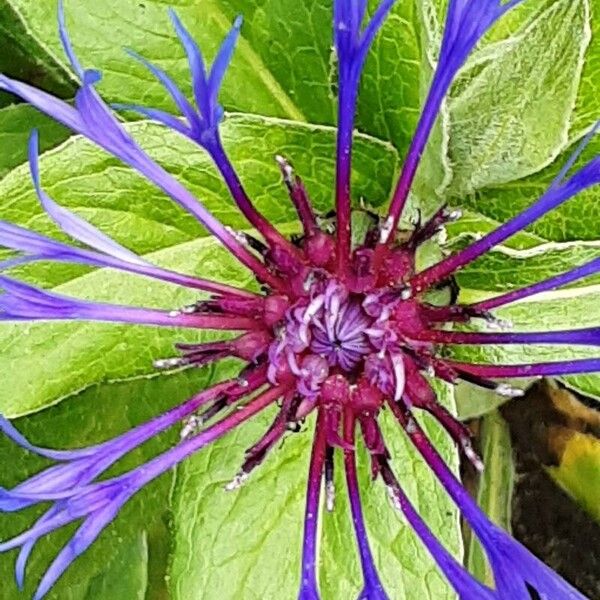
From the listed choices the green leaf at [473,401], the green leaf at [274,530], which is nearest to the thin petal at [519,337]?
the green leaf at [274,530]

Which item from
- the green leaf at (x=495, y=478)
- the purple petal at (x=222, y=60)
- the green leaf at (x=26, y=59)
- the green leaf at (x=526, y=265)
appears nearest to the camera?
the purple petal at (x=222, y=60)

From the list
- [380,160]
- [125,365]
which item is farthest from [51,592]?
[380,160]

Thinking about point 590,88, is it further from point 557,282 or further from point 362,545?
point 362,545

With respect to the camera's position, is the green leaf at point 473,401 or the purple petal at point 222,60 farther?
the green leaf at point 473,401

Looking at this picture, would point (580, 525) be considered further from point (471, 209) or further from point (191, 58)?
point (191, 58)

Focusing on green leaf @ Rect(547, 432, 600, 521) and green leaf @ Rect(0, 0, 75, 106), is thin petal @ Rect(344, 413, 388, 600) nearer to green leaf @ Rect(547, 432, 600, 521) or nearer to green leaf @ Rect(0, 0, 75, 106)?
green leaf @ Rect(0, 0, 75, 106)

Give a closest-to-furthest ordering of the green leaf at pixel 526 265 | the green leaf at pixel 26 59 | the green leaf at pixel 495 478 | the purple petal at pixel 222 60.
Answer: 1. the purple petal at pixel 222 60
2. the green leaf at pixel 526 265
3. the green leaf at pixel 26 59
4. the green leaf at pixel 495 478

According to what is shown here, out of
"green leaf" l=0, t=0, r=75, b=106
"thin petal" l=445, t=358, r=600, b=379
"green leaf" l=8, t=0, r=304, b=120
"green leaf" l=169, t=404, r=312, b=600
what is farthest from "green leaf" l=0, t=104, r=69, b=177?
"thin petal" l=445, t=358, r=600, b=379

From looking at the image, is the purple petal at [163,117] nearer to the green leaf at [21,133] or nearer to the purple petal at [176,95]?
the purple petal at [176,95]

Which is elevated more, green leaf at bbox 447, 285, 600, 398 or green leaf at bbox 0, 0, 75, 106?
green leaf at bbox 0, 0, 75, 106
